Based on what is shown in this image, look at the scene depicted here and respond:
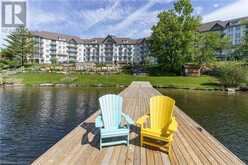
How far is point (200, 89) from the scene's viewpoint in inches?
1128

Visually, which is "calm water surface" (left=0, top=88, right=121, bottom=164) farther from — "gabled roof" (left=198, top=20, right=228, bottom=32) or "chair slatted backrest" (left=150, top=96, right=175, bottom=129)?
"gabled roof" (left=198, top=20, right=228, bottom=32)

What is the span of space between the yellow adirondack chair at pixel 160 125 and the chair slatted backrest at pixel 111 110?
0.56 meters

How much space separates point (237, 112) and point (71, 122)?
33.4 feet

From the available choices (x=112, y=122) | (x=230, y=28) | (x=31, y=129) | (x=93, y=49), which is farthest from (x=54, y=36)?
(x=112, y=122)

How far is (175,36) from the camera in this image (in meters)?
39.6

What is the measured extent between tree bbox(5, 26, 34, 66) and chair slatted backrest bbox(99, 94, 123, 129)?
165 ft

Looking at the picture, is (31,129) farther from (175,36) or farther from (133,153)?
(175,36)

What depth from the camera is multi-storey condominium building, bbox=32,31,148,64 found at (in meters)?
84.2

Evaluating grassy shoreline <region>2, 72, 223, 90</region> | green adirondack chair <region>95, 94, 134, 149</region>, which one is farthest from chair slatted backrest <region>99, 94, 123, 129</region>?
grassy shoreline <region>2, 72, 223, 90</region>

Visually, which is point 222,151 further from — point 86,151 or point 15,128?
point 15,128

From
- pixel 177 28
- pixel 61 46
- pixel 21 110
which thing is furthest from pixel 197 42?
pixel 61 46

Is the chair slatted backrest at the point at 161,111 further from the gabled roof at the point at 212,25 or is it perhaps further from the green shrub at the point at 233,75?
the gabled roof at the point at 212,25

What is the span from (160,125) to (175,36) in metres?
36.4

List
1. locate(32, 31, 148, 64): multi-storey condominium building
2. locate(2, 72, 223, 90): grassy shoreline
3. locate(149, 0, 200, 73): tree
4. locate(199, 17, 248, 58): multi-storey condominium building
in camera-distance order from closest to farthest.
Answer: locate(2, 72, 223, 90): grassy shoreline → locate(149, 0, 200, 73): tree → locate(199, 17, 248, 58): multi-storey condominium building → locate(32, 31, 148, 64): multi-storey condominium building
